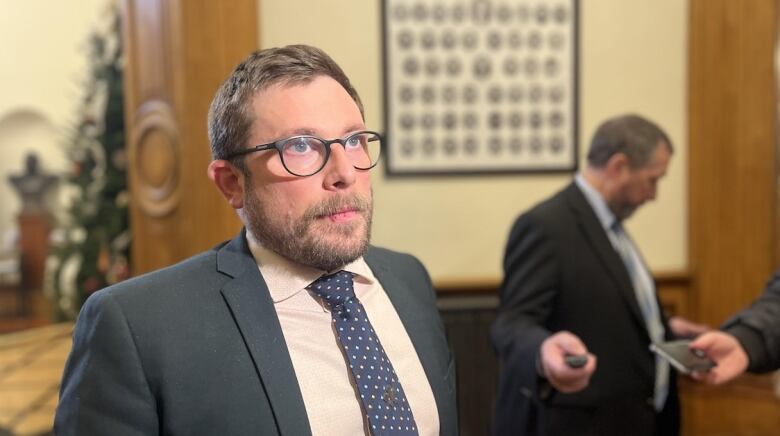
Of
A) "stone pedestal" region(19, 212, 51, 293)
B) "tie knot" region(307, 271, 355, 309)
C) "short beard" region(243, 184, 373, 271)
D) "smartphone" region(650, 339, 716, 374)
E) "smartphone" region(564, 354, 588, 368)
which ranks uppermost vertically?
"short beard" region(243, 184, 373, 271)

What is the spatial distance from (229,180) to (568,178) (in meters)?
3.03

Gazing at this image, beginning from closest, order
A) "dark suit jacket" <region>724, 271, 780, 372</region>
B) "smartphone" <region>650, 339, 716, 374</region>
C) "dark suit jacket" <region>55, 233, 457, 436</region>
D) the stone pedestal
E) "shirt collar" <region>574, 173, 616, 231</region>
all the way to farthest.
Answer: "dark suit jacket" <region>55, 233, 457, 436</region> → "smartphone" <region>650, 339, 716, 374</region> → "dark suit jacket" <region>724, 271, 780, 372</region> → "shirt collar" <region>574, 173, 616, 231</region> → the stone pedestal

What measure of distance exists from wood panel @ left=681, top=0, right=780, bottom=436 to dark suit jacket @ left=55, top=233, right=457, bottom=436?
3.33 m

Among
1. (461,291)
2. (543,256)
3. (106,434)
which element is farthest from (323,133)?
(461,291)

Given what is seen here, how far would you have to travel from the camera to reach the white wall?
3998 mm

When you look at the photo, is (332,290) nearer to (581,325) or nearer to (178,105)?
(581,325)

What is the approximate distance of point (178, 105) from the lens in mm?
3594

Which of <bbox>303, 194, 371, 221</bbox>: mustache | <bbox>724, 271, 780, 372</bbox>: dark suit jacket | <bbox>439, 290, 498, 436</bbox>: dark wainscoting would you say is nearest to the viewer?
<bbox>303, 194, 371, 221</bbox>: mustache

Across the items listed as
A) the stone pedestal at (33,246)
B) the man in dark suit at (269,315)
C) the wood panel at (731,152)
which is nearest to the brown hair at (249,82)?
the man in dark suit at (269,315)

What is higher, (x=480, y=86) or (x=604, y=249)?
(x=480, y=86)

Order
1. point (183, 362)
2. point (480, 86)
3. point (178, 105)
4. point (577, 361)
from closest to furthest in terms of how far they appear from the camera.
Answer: point (183, 362) < point (577, 361) < point (178, 105) < point (480, 86)

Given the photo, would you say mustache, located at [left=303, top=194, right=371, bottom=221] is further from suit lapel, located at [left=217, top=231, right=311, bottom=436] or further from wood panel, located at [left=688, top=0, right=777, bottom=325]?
wood panel, located at [left=688, top=0, right=777, bottom=325]

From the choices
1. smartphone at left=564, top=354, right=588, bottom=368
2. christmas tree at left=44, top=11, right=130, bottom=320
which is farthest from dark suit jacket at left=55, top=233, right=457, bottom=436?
christmas tree at left=44, top=11, right=130, bottom=320

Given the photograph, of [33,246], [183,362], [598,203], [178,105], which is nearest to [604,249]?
[598,203]
